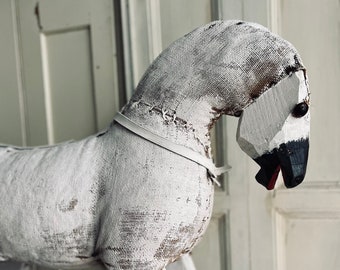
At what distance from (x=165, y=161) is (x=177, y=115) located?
5 centimetres

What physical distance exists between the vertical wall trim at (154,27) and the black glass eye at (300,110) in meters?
0.40

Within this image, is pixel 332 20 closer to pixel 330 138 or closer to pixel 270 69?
pixel 330 138

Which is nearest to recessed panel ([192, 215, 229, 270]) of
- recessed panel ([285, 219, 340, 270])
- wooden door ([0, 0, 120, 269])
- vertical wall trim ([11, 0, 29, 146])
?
recessed panel ([285, 219, 340, 270])

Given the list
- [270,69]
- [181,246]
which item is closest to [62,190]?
[181,246]

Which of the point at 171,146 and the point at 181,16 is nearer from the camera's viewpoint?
the point at 171,146

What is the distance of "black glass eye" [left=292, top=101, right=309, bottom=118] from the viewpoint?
0.49m

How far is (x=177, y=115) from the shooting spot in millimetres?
509

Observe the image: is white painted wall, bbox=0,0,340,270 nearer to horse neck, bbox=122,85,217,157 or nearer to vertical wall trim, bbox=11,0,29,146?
vertical wall trim, bbox=11,0,29,146

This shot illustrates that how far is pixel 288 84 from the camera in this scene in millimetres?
484

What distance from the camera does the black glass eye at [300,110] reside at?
19.2 inches

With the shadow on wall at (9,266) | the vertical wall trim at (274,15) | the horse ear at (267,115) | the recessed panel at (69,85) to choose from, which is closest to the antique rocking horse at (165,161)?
the horse ear at (267,115)

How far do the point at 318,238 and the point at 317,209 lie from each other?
2.1 inches


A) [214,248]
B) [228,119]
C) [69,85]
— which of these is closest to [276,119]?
[228,119]

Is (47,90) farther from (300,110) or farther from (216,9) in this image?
(300,110)
